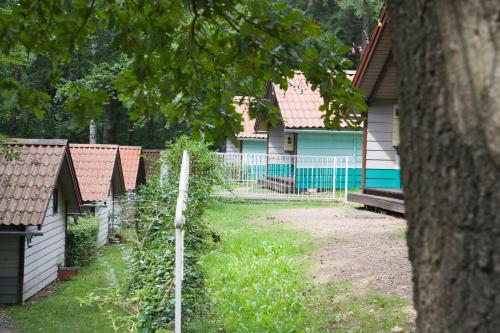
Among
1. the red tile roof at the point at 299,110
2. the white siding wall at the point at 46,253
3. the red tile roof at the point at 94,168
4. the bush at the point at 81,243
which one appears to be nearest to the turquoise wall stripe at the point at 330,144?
the red tile roof at the point at 299,110

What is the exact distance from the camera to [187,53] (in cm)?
481

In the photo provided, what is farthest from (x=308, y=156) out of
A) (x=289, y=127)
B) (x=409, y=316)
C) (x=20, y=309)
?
(x=409, y=316)

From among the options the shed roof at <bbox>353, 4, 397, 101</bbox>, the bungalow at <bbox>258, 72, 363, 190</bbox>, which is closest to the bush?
the bungalow at <bbox>258, 72, 363, 190</bbox>

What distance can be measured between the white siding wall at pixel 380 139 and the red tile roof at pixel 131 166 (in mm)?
11321

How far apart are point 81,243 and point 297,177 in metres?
10.2

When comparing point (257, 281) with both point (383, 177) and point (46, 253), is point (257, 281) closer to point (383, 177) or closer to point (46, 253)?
point (46, 253)

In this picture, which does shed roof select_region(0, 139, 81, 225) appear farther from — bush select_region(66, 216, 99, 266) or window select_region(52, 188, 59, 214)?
bush select_region(66, 216, 99, 266)

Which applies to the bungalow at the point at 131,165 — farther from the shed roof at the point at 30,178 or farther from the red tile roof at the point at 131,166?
the shed roof at the point at 30,178

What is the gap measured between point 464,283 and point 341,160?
26113 millimetres

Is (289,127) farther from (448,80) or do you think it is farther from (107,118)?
(448,80)

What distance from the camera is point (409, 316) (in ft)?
22.8

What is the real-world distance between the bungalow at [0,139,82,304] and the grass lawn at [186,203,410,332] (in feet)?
15.3

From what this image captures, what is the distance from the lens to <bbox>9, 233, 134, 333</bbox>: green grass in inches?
461

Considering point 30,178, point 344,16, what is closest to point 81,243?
point 30,178
